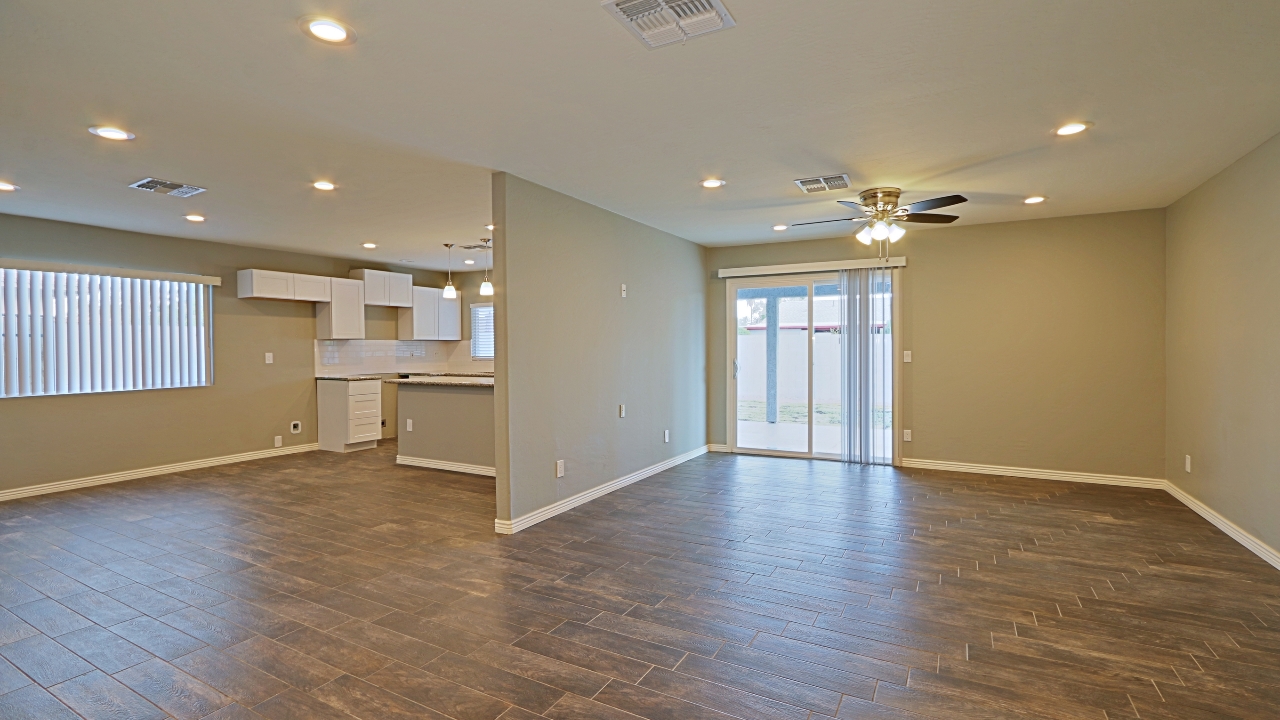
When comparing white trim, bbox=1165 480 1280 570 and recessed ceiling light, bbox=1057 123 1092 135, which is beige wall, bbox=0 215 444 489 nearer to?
recessed ceiling light, bbox=1057 123 1092 135

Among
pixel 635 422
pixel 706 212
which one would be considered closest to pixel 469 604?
pixel 635 422

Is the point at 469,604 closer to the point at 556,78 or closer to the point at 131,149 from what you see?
the point at 556,78

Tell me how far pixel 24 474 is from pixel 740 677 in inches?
258

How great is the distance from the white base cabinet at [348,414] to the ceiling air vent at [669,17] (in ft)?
21.2

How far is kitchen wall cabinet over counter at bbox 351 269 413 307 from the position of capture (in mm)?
8258

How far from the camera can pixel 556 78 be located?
273 centimetres

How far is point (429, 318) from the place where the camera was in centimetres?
923

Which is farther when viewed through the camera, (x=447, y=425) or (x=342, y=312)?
(x=342, y=312)

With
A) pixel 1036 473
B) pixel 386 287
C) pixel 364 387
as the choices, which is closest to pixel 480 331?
pixel 386 287

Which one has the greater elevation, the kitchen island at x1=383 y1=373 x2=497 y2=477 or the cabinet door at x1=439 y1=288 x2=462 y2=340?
the cabinet door at x1=439 y1=288 x2=462 y2=340

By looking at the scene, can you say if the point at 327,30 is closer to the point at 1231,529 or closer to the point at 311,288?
the point at 1231,529

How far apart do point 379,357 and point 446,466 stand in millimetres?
3083

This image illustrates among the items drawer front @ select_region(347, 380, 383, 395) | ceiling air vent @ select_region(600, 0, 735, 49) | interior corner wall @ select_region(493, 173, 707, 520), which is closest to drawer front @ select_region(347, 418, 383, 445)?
drawer front @ select_region(347, 380, 383, 395)

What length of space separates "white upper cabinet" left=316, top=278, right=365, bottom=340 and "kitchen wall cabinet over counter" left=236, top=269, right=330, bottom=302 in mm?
147
